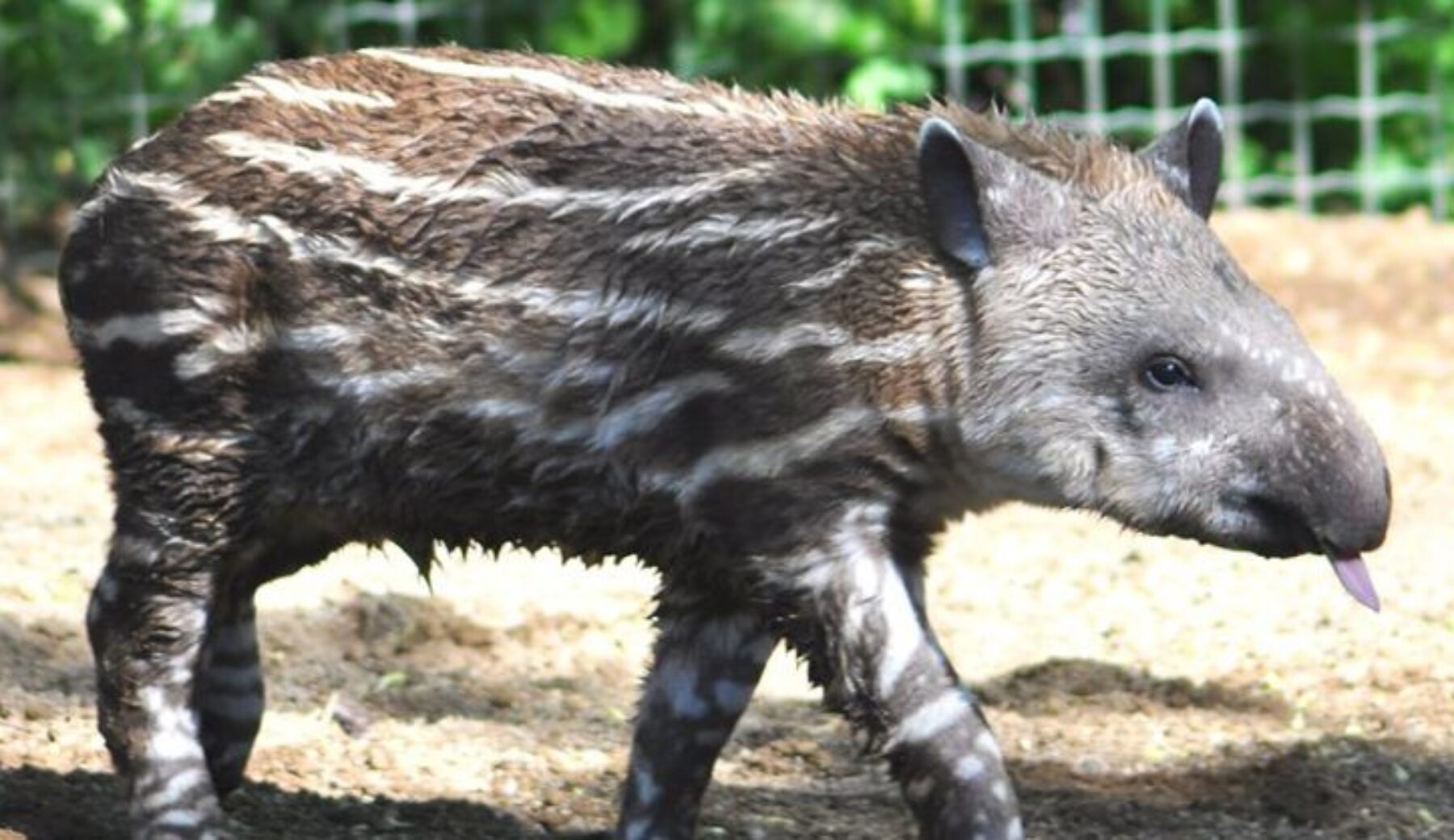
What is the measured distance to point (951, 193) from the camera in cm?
529

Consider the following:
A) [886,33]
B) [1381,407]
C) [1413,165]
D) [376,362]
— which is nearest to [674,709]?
[376,362]

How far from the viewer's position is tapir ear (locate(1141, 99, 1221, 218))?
565cm

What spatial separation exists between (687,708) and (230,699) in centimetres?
102

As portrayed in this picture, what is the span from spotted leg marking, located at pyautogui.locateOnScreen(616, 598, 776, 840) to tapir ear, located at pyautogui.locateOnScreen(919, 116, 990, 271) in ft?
2.91

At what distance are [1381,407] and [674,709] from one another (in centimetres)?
547

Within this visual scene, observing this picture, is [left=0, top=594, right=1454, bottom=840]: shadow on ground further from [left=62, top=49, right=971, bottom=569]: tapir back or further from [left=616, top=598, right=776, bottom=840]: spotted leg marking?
[left=62, top=49, right=971, bottom=569]: tapir back

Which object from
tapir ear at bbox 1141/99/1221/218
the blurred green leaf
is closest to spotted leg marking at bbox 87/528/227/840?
tapir ear at bbox 1141/99/1221/218

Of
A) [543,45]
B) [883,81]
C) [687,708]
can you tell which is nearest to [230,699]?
[687,708]

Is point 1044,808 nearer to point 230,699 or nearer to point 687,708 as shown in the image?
point 687,708

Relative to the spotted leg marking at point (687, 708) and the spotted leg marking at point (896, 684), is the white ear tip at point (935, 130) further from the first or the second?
the spotted leg marking at point (687, 708)

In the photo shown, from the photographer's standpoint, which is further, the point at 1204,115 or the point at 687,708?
the point at 687,708

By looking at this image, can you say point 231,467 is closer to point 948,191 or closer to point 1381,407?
point 948,191

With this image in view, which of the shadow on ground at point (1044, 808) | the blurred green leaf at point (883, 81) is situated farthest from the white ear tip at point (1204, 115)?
the blurred green leaf at point (883, 81)

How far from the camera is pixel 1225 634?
7746 millimetres
